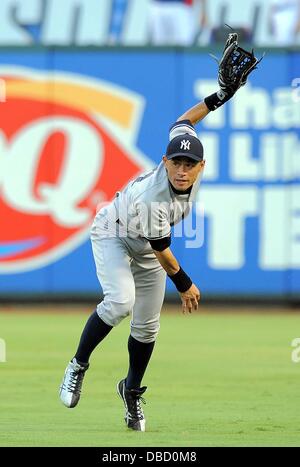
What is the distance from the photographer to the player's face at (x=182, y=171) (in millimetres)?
7422

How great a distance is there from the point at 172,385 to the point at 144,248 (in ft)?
7.52

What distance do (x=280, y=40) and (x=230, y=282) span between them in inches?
134

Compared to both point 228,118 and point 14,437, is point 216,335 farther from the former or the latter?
point 14,437

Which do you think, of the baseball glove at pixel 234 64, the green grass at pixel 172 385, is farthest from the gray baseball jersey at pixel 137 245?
the green grass at pixel 172 385

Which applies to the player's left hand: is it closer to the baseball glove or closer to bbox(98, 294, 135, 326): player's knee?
bbox(98, 294, 135, 326): player's knee

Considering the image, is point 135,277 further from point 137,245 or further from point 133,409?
point 133,409

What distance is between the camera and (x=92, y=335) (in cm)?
785

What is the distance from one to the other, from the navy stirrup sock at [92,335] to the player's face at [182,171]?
3.42 ft

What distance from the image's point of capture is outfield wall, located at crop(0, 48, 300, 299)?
15.8 m

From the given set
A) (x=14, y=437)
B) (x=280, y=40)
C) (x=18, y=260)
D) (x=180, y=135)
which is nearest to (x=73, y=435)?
(x=14, y=437)

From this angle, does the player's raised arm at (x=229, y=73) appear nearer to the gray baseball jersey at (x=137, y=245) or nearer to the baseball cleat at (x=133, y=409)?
the gray baseball jersey at (x=137, y=245)

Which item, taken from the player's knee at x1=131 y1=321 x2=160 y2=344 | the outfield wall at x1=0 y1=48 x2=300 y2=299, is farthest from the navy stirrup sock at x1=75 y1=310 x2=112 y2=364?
the outfield wall at x1=0 y1=48 x2=300 y2=299

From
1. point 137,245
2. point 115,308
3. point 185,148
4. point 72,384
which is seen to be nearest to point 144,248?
point 137,245

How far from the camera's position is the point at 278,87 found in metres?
15.9
